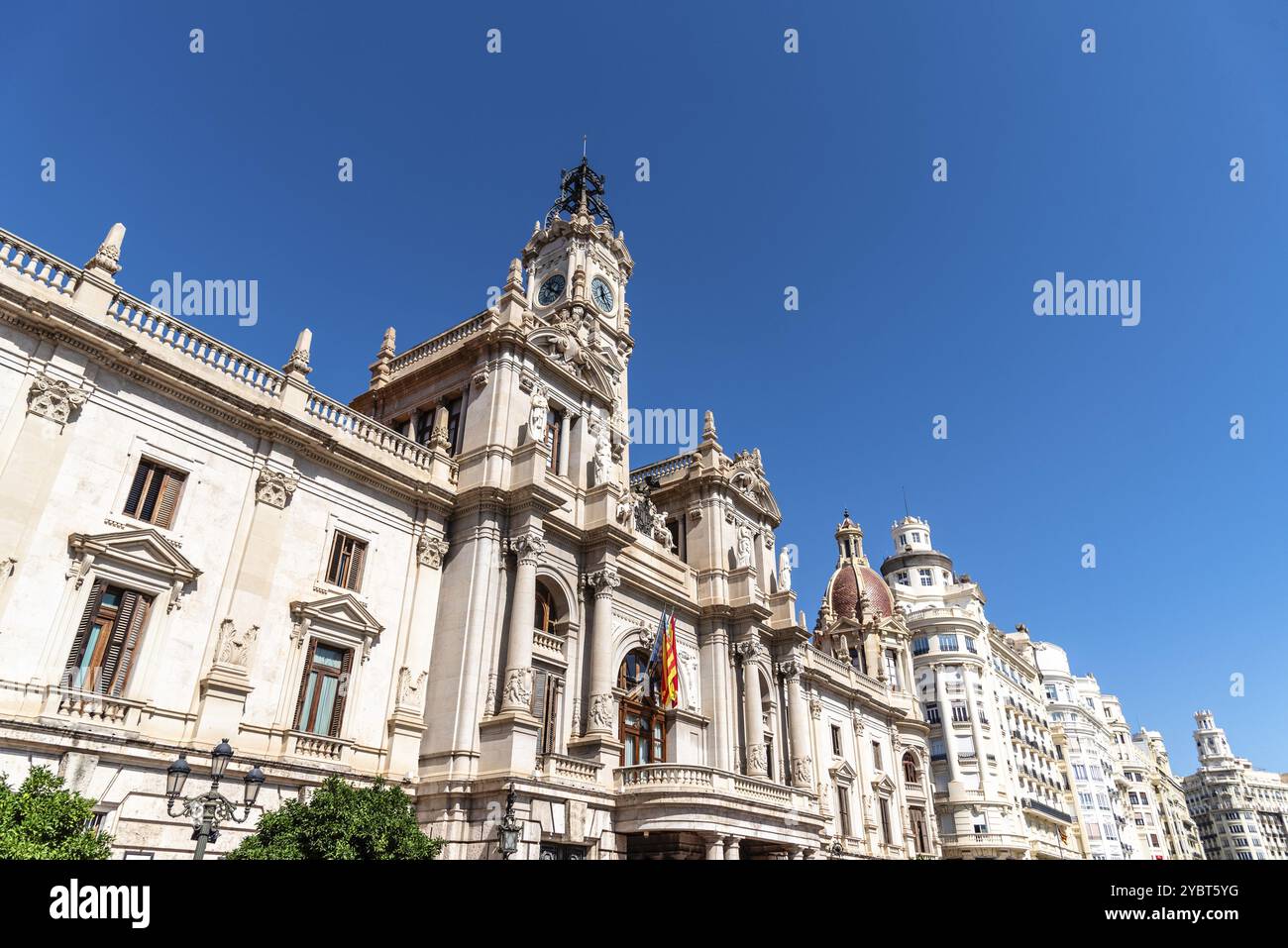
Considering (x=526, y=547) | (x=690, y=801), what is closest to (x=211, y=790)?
(x=526, y=547)

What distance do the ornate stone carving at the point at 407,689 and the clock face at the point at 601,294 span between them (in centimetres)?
2873

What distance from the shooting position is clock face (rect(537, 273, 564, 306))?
160 feet

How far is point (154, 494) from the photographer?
69.2ft

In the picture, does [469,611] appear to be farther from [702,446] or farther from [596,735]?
[702,446]

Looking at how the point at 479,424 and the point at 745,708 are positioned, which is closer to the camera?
the point at 479,424

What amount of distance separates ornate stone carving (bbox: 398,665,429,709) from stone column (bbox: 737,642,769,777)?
1672 centimetres

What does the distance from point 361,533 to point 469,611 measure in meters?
4.22

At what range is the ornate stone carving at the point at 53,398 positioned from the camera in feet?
62.6

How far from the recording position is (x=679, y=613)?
121ft

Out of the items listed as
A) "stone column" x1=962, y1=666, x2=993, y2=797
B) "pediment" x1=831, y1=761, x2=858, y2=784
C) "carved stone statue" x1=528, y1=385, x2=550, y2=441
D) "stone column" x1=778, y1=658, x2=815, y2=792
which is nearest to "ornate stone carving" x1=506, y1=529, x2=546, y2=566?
"carved stone statue" x1=528, y1=385, x2=550, y2=441

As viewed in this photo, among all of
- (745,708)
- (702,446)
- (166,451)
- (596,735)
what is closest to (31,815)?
(166,451)

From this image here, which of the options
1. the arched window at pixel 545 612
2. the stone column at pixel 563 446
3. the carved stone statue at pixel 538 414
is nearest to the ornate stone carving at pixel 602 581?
the arched window at pixel 545 612

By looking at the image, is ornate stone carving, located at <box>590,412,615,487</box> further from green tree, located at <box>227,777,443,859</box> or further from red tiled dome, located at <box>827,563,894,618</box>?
red tiled dome, located at <box>827,563,894,618</box>

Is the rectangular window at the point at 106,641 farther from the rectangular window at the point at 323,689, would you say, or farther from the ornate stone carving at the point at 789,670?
the ornate stone carving at the point at 789,670
